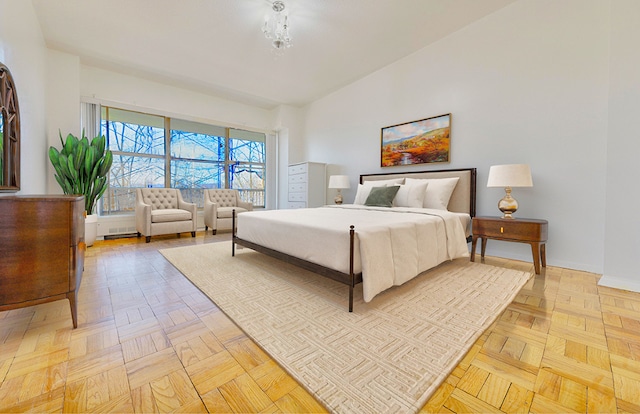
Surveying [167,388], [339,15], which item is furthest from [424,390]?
[339,15]

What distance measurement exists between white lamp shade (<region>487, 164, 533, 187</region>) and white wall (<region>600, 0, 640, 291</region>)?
1.89ft

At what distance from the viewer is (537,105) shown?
9.47 ft

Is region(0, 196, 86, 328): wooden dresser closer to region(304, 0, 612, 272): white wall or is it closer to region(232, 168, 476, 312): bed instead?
region(232, 168, 476, 312): bed

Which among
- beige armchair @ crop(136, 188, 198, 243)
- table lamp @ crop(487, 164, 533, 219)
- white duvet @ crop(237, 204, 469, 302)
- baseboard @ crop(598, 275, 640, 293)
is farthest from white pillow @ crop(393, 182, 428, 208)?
beige armchair @ crop(136, 188, 198, 243)

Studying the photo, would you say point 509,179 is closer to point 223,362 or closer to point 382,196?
point 382,196

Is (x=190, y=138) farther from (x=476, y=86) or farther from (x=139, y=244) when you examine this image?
(x=476, y=86)

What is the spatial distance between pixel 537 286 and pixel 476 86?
2.52 m

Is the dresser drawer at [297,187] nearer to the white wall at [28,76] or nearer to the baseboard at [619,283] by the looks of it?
the white wall at [28,76]

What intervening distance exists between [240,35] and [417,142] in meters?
2.92

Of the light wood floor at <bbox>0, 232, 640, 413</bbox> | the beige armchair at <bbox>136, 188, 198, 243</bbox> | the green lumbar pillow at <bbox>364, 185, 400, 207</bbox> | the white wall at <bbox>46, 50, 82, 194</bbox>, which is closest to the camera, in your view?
the light wood floor at <bbox>0, 232, 640, 413</bbox>

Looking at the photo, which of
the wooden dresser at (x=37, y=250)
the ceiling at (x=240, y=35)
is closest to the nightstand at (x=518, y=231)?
the ceiling at (x=240, y=35)

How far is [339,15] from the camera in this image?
9.99ft

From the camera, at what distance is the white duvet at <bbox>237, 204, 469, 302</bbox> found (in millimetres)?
1765

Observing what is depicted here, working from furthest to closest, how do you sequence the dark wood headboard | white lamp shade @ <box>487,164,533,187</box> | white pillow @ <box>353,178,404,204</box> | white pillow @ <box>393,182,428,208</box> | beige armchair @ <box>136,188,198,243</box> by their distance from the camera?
beige armchair @ <box>136,188,198,243</box> → white pillow @ <box>353,178,404,204</box> → white pillow @ <box>393,182,428,208</box> → the dark wood headboard → white lamp shade @ <box>487,164,533,187</box>
